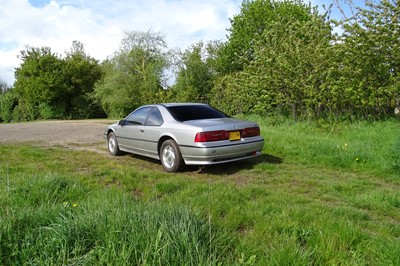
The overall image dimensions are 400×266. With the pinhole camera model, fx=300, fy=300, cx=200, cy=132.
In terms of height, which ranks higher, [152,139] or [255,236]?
[152,139]

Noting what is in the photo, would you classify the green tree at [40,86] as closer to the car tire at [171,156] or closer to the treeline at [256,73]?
the treeline at [256,73]

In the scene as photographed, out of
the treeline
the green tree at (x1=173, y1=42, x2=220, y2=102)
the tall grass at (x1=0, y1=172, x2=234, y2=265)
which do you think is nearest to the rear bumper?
the tall grass at (x1=0, y1=172, x2=234, y2=265)

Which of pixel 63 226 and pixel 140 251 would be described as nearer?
pixel 140 251

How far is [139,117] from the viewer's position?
700 cm

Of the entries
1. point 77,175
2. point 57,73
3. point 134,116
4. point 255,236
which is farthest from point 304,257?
point 57,73

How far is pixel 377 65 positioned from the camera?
9.54 metres

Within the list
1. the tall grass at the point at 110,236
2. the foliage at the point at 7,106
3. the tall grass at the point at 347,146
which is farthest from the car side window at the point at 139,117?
the foliage at the point at 7,106

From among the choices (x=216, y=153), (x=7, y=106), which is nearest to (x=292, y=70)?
(x=216, y=153)

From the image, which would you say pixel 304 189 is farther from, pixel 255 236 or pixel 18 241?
pixel 18 241

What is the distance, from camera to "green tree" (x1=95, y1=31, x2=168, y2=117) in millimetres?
25938

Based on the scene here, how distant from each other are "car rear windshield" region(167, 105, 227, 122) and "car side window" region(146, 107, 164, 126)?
0.26 m

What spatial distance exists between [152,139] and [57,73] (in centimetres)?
2980

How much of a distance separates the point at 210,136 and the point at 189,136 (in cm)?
40

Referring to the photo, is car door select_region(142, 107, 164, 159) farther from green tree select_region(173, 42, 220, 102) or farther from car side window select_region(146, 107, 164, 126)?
green tree select_region(173, 42, 220, 102)
